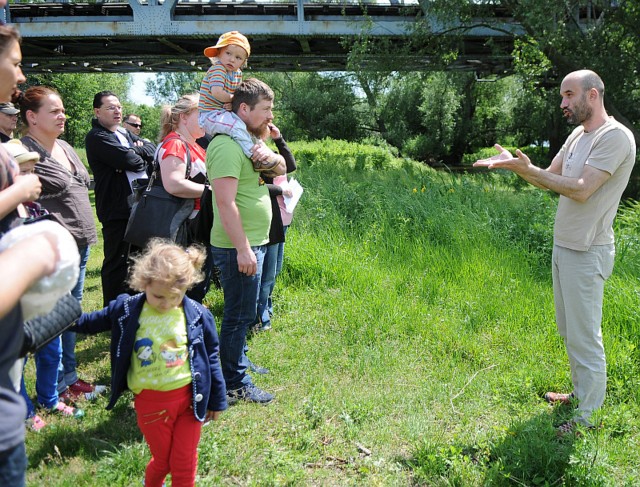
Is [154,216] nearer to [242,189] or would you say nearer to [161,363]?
[242,189]

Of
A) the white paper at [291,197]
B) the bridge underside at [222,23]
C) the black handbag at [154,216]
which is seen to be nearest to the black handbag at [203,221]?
the black handbag at [154,216]

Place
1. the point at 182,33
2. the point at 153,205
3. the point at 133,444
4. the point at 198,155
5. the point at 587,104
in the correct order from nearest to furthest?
the point at 133,444, the point at 587,104, the point at 153,205, the point at 198,155, the point at 182,33

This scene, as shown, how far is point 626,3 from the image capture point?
45.2ft

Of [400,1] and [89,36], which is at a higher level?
[400,1]

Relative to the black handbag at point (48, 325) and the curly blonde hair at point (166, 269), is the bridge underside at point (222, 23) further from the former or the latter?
the black handbag at point (48, 325)

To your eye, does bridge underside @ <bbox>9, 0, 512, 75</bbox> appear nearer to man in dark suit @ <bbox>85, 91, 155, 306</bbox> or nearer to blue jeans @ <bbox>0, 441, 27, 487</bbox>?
man in dark suit @ <bbox>85, 91, 155, 306</bbox>

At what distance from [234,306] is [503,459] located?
6.27 feet

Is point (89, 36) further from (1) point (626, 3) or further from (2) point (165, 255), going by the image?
(2) point (165, 255)

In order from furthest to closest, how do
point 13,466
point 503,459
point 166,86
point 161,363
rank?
point 166,86 → point 503,459 → point 161,363 → point 13,466

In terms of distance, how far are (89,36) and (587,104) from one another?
1900 centimetres

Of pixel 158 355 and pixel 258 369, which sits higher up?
pixel 158 355

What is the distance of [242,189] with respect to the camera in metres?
3.56

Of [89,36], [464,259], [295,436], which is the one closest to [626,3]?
[464,259]

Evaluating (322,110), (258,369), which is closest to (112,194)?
(258,369)
